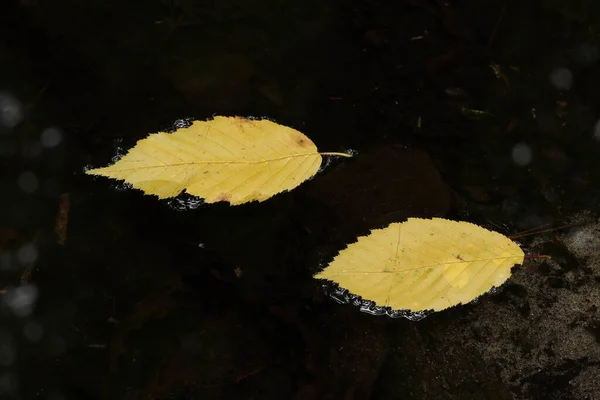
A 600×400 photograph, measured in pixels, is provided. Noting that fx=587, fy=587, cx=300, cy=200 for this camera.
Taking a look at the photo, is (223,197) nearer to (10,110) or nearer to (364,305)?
(364,305)

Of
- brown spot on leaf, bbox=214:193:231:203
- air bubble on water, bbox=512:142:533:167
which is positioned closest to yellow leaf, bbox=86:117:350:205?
brown spot on leaf, bbox=214:193:231:203

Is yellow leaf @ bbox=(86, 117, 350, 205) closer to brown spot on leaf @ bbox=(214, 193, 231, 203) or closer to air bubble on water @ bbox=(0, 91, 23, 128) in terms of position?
brown spot on leaf @ bbox=(214, 193, 231, 203)

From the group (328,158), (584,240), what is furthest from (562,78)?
(328,158)

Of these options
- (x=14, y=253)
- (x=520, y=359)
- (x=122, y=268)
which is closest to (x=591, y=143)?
(x=520, y=359)

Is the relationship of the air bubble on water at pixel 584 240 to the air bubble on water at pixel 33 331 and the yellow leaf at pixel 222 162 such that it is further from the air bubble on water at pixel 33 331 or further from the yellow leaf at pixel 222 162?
the air bubble on water at pixel 33 331

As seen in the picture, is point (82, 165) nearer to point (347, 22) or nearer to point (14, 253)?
point (14, 253)

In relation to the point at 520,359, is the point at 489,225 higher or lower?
higher
